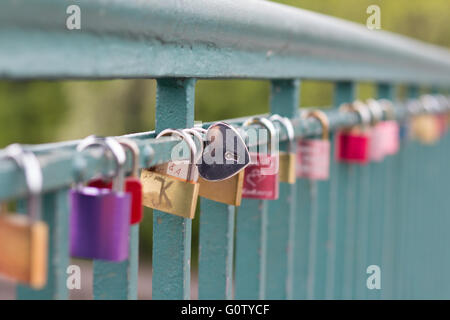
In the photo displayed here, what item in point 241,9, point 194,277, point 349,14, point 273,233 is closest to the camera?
point 241,9

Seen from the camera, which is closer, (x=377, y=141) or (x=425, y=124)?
(x=377, y=141)

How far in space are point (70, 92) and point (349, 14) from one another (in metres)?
7.27

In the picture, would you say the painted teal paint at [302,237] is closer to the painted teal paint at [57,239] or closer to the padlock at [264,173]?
the padlock at [264,173]

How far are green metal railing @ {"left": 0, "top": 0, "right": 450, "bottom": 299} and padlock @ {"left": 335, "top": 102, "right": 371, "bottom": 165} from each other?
32 mm

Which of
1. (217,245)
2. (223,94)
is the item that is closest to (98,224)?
(217,245)

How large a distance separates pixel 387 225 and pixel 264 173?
145 centimetres

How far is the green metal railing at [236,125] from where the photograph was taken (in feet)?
2.49

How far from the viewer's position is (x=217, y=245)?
1.23 meters

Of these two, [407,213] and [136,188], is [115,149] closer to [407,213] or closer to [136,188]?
[136,188]

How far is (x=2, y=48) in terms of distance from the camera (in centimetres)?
66

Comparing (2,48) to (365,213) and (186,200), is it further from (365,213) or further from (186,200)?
(365,213)

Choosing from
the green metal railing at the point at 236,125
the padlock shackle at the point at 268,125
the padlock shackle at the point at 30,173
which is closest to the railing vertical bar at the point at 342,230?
the green metal railing at the point at 236,125
